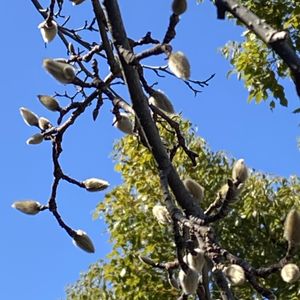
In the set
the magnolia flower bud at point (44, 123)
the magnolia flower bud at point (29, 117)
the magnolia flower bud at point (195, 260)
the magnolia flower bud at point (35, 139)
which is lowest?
the magnolia flower bud at point (195, 260)

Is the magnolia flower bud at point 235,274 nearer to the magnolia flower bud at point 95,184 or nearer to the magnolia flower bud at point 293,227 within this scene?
the magnolia flower bud at point 293,227

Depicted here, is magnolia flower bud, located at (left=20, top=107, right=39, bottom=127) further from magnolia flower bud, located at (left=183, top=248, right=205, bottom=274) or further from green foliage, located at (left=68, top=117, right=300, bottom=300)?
green foliage, located at (left=68, top=117, right=300, bottom=300)

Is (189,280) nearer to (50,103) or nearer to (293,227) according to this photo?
(293,227)

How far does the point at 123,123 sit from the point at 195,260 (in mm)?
403

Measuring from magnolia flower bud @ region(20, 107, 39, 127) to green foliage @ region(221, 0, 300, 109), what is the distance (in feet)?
7.63

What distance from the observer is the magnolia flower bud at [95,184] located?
1.47 metres

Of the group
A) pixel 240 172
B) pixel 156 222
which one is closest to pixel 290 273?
pixel 240 172

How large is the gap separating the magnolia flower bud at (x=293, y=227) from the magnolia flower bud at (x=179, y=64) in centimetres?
26

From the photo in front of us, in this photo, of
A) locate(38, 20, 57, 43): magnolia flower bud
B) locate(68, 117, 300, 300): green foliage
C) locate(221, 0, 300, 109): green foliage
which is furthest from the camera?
locate(68, 117, 300, 300): green foliage

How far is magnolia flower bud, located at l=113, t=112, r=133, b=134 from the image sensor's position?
4.72 feet

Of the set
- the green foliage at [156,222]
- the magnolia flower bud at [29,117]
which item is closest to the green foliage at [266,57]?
the green foliage at [156,222]

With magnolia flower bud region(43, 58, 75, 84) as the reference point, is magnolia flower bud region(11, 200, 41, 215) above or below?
below

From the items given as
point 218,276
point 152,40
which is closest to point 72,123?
point 152,40

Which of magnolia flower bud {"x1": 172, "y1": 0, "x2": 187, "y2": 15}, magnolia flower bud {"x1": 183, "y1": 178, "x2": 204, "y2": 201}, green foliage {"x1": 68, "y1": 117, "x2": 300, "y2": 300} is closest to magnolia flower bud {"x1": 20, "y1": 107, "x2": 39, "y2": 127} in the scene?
magnolia flower bud {"x1": 183, "y1": 178, "x2": 204, "y2": 201}
